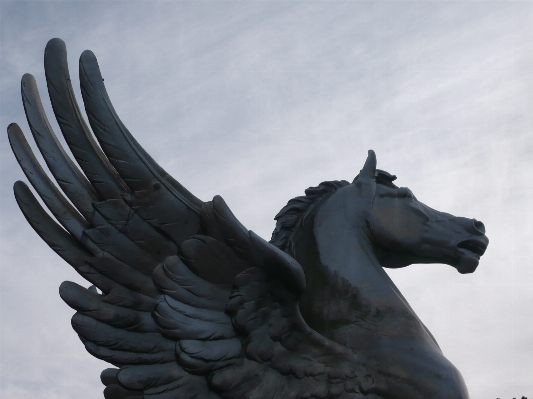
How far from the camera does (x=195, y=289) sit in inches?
166

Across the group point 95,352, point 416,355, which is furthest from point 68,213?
point 416,355

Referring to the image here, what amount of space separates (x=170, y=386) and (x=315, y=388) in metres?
0.80

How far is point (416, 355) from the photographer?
4.15m

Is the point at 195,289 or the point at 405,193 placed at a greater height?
the point at 405,193

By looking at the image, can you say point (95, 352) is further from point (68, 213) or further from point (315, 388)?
point (315, 388)

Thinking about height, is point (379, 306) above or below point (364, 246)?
A: below

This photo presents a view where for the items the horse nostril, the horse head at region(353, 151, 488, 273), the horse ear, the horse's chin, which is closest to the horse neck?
the horse head at region(353, 151, 488, 273)

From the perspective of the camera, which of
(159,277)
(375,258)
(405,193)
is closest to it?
(159,277)

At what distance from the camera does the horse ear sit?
15.8 ft

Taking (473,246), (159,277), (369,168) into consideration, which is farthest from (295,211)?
(473,246)

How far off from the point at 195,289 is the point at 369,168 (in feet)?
4.72

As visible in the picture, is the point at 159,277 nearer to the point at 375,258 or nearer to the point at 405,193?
the point at 375,258

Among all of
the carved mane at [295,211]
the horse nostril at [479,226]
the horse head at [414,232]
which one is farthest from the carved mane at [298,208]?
the horse nostril at [479,226]

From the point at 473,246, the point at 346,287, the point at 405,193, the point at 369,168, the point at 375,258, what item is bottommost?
the point at 346,287
